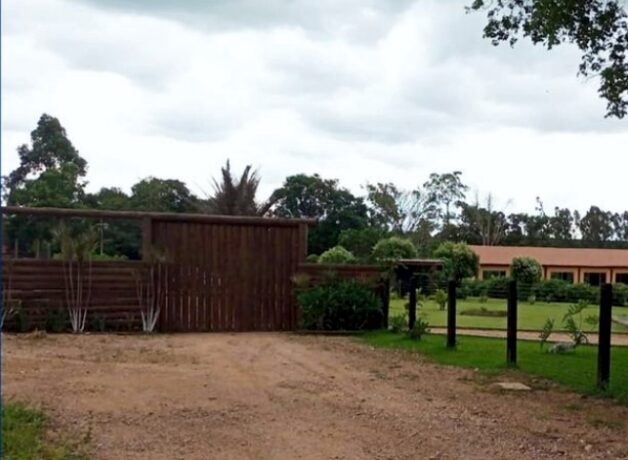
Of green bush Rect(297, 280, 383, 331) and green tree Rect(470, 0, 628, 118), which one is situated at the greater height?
green tree Rect(470, 0, 628, 118)

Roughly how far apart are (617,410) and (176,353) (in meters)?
5.89

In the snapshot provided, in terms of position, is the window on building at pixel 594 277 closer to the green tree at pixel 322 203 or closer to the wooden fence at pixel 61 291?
the green tree at pixel 322 203

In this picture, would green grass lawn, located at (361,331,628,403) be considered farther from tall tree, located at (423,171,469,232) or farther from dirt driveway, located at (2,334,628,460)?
tall tree, located at (423,171,469,232)

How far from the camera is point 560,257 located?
43.7 m

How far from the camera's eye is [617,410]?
6.60m

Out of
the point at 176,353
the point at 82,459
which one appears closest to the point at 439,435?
the point at 82,459

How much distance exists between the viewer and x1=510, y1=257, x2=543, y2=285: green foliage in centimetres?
3522

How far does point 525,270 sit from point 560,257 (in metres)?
9.30

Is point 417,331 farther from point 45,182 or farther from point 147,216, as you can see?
point 45,182

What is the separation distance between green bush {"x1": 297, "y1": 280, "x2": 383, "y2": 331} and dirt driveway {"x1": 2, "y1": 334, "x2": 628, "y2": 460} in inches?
158

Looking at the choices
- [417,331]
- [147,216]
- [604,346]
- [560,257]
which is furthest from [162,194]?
[604,346]

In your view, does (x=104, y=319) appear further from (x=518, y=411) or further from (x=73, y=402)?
(x=518, y=411)

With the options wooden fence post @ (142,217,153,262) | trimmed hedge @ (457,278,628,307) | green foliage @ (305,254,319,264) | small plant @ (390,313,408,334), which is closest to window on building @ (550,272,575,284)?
trimmed hedge @ (457,278,628,307)

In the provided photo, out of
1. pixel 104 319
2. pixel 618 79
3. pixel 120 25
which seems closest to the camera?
pixel 120 25
